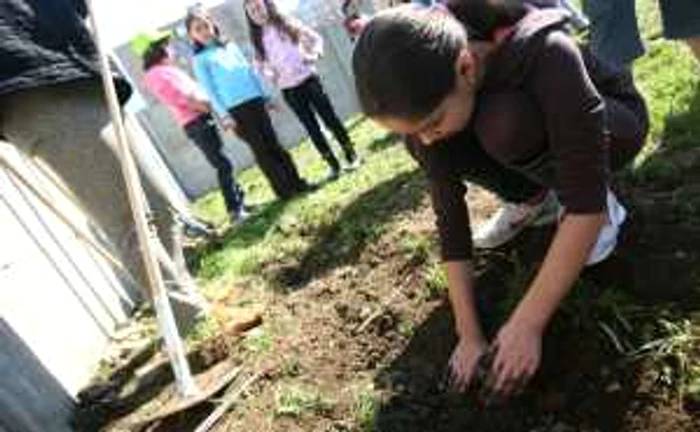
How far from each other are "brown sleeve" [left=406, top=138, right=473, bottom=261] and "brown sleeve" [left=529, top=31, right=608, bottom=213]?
1.37ft

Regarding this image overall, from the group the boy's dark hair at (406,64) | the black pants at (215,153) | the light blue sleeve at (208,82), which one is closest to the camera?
the boy's dark hair at (406,64)

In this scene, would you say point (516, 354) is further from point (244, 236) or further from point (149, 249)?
point (244, 236)

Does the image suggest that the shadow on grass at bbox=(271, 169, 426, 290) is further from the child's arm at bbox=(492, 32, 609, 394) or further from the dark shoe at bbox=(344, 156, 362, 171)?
the dark shoe at bbox=(344, 156, 362, 171)

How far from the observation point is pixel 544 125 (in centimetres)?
250

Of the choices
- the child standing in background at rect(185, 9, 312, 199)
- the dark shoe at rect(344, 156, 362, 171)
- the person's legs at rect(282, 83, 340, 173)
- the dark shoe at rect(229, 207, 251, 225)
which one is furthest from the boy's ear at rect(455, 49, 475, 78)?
the dark shoe at rect(229, 207, 251, 225)

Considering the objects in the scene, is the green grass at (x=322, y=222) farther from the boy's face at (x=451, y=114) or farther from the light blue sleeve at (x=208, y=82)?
the boy's face at (x=451, y=114)

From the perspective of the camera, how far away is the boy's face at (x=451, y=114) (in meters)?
2.31

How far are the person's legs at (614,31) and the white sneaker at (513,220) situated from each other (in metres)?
0.91

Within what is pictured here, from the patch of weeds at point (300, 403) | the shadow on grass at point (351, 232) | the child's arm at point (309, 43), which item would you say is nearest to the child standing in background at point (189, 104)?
the child's arm at point (309, 43)

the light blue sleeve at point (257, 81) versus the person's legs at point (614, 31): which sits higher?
the person's legs at point (614, 31)

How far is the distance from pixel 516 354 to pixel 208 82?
5287mm

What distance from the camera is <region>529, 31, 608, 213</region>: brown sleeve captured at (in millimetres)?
2371

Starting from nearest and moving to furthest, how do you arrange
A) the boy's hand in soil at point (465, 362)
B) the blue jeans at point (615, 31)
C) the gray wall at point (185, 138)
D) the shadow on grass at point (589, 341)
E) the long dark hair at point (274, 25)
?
the shadow on grass at point (589, 341)
the boy's hand in soil at point (465, 362)
the blue jeans at point (615, 31)
the long dark hair at point (274, 25)
the gray wall at point (185, 138)

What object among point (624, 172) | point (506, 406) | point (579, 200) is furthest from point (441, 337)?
point (624, 172)
